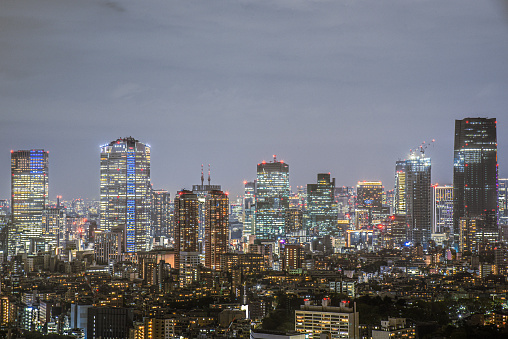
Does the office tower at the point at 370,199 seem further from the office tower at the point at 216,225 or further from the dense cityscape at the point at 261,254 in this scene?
the office tower at the point at 216,225

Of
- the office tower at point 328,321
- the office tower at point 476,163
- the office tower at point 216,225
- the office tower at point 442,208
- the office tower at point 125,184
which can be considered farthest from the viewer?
the office tower at point 125,184

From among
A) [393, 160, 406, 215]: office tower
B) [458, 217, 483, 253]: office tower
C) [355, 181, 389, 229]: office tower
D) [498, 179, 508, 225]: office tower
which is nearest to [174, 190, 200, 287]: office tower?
[458, 217, 483, 253]: office tower

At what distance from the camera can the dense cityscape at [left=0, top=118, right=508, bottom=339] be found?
12.9 meters

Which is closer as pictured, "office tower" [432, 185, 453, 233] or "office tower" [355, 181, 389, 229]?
"office tower" [432, 185, 453, 233]

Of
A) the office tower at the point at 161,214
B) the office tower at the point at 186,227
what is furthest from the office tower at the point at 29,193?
the office tower at the point at 161,214

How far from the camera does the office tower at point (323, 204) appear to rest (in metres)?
36.2

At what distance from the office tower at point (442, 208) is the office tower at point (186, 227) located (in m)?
9.79

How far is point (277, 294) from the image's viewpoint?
15617mm

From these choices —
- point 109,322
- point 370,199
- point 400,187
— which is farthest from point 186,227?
point 109,322

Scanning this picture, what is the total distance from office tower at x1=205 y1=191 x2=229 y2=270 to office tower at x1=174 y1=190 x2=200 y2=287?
402mm

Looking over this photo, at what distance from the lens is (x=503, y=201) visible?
29.7 m

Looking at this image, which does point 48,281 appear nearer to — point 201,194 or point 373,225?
point 201,194

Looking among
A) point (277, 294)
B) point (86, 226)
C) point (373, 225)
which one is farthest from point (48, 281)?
point (373, 225)

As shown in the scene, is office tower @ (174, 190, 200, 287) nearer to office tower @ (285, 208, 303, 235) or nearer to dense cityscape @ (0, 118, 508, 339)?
dense cityscape @ (0, 118, 508, 339)
